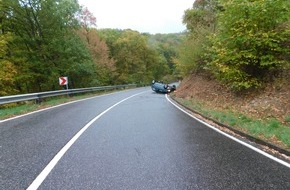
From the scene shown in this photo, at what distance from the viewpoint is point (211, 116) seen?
1191 centimetres

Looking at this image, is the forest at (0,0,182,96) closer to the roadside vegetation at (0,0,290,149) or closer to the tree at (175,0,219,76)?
the roadside vegetation at (0,0,290,149)

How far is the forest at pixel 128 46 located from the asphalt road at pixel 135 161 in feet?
22.5

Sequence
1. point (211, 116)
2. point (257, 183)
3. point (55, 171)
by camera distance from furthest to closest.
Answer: point (211, 116)
point (55, 171)
point (257, 183)

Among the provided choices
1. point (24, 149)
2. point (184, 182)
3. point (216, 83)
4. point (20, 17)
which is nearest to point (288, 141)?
point (184, 182)

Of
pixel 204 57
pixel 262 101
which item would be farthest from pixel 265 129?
pixel 204 57

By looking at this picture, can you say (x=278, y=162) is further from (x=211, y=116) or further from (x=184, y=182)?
(x=211, y=116)

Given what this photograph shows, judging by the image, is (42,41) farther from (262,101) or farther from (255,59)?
(262,101)

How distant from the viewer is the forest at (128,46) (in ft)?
44.3

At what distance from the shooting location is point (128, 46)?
72125 millimetres

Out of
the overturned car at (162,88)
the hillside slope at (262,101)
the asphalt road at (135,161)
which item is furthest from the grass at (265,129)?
the overturned car at (162,88)

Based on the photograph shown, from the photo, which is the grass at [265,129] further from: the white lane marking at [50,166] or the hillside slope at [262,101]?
the white lane marking at [50,166]

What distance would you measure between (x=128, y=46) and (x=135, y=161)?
67979 mm

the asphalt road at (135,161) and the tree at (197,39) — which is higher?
the tree at (197,39)

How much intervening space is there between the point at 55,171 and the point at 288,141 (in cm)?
538
